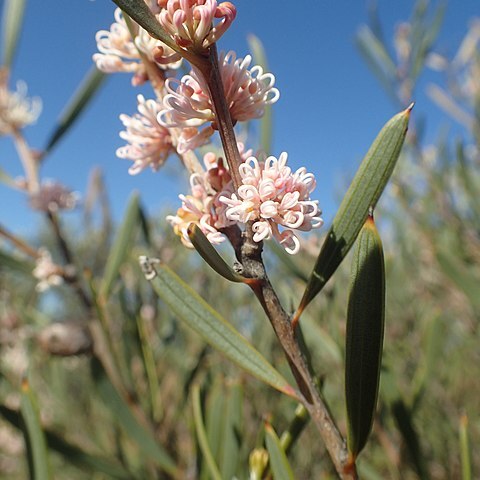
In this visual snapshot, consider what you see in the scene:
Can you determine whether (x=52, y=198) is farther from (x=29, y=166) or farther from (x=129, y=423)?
(x=129, y=423)

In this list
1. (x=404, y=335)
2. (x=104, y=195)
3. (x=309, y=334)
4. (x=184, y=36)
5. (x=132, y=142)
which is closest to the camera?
(x=184, y=36)

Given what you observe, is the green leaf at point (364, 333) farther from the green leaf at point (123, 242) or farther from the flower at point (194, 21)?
the green leaf at point (123, 242)

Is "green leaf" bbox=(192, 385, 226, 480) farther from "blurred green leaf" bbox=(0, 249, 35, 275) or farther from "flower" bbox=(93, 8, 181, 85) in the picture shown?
"blurred green leaf" bbox=(0, 249, 35, 275)

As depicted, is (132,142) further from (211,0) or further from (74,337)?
(74,337)

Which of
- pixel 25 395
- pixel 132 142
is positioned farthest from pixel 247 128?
pixel 25 395

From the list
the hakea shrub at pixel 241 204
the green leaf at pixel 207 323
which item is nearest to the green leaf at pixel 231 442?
the hakea shrub at pixel 241 204
